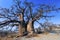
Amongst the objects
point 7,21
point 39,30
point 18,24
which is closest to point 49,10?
point 39,30

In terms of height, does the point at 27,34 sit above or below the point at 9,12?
below

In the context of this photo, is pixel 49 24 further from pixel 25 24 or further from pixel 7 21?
pixel 7 21

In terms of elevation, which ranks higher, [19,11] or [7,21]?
[19,11]

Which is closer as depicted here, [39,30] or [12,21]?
[12,21]

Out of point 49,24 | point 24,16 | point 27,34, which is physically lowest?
point 27,34

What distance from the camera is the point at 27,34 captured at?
1591 cm

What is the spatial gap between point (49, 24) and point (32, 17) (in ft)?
8.17

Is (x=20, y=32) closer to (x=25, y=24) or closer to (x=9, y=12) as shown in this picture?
(x=25, y=24)

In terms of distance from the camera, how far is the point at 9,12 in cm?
1675

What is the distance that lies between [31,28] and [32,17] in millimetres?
1348

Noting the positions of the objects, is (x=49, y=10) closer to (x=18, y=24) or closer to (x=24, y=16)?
(x=24, y=16)

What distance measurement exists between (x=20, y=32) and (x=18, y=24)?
1.08 meters

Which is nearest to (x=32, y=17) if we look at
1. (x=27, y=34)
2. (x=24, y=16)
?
(x=24, y=16)

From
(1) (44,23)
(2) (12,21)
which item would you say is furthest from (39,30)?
(2) (12,21)
